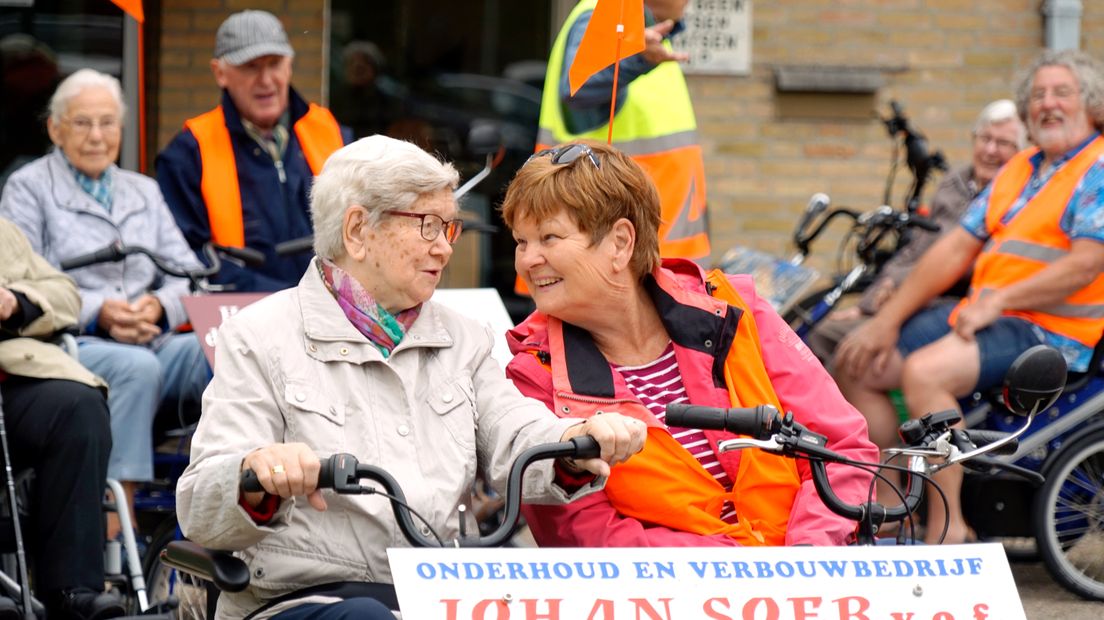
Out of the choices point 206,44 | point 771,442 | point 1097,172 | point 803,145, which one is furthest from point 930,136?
point 771,442

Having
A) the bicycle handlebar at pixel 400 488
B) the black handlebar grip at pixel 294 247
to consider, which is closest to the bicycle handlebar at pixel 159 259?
the black handlebar grip at pixel 294 247

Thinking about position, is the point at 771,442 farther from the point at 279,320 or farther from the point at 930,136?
the point at 930,136

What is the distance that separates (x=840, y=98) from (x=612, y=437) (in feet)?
19.4

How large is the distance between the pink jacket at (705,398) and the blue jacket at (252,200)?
2.31 meters

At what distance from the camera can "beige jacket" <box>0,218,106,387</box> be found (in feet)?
16.5

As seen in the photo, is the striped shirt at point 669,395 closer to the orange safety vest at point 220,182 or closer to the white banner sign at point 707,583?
the white banner sign at point 707,583

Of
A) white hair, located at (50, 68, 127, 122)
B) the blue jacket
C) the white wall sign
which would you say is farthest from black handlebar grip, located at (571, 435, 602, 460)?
the white wall sign

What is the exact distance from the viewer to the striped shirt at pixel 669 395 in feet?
12.7

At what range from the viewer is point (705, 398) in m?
3.86

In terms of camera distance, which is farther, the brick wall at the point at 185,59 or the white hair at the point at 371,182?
the brick wall at the point at 185,59

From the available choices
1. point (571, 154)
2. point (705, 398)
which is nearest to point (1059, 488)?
point (705, 398)

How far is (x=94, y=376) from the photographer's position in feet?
16.9

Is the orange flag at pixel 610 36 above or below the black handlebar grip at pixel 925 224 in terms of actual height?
above

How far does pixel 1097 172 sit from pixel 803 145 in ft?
9.87
